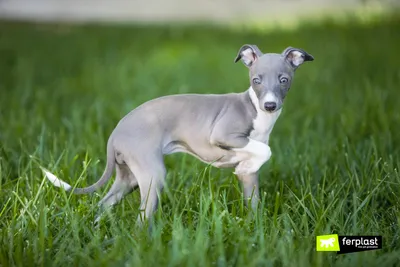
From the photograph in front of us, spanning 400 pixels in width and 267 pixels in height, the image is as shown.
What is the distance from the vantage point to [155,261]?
2.33 meters

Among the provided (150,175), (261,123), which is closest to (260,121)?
(261,123)

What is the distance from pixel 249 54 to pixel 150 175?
0.65m

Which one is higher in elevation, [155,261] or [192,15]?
[192,15]

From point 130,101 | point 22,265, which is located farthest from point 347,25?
point 22,265

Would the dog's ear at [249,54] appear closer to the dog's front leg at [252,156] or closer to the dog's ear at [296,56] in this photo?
the dog's ear at [296,56]

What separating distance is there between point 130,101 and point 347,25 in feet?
20.7

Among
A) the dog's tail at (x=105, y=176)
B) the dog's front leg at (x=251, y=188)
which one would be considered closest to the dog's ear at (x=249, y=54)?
the dog's front leg at (x=251, y=188)

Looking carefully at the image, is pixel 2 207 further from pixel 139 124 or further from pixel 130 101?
pixel 130 101

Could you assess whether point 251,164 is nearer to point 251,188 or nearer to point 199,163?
point 251,188

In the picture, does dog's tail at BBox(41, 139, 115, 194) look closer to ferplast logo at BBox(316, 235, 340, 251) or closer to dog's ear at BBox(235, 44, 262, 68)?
dog's ear at BBox(235, 44, 262, 68)

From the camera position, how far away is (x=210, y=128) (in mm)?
2674

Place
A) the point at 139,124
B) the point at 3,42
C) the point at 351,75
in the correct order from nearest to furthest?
the point at 139,124 → the point at 351,75 → the point at 3,42

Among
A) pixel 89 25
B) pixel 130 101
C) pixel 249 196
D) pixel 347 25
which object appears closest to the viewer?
pixel 249 196

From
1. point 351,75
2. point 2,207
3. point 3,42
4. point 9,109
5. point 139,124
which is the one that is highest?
point 3,42
